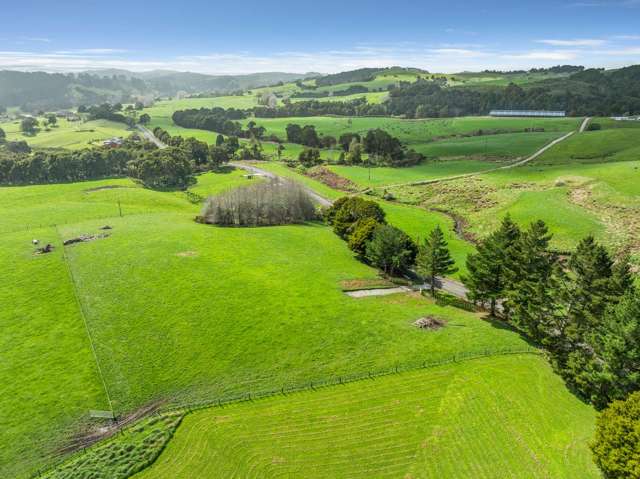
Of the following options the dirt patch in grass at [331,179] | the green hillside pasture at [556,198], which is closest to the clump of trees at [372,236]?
the green hillside pasture at [556,198]

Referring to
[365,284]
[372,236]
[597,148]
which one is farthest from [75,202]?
[597,148]

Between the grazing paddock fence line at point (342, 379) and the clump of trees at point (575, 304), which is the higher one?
the clump of trees at point (575, 304)

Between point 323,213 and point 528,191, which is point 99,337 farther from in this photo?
point 528,191

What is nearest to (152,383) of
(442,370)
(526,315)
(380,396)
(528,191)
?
(380,396)

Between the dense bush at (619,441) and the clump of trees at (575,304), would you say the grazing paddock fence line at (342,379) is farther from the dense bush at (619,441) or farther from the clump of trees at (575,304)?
the dense bush at (619,441)

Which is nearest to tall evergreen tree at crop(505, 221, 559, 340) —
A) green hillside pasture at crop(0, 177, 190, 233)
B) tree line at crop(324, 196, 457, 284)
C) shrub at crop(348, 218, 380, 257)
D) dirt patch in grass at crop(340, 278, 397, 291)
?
tree line at crop(324, 196, 457, 284)

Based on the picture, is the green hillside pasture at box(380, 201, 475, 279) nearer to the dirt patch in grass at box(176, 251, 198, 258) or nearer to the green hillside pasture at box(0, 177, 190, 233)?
the dirt patch in grass at box(176, 251, 198, 258)

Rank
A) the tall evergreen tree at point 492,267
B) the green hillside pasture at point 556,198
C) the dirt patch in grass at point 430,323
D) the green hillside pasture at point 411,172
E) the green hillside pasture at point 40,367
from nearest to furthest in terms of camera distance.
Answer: the green hillside pasture at point 40,367
the dirt patch in grass at point 430,323
the tall evergreen tree at point 492,267
the green hillside pasture at point 556,198
the green hillside pasture at point 411,172
